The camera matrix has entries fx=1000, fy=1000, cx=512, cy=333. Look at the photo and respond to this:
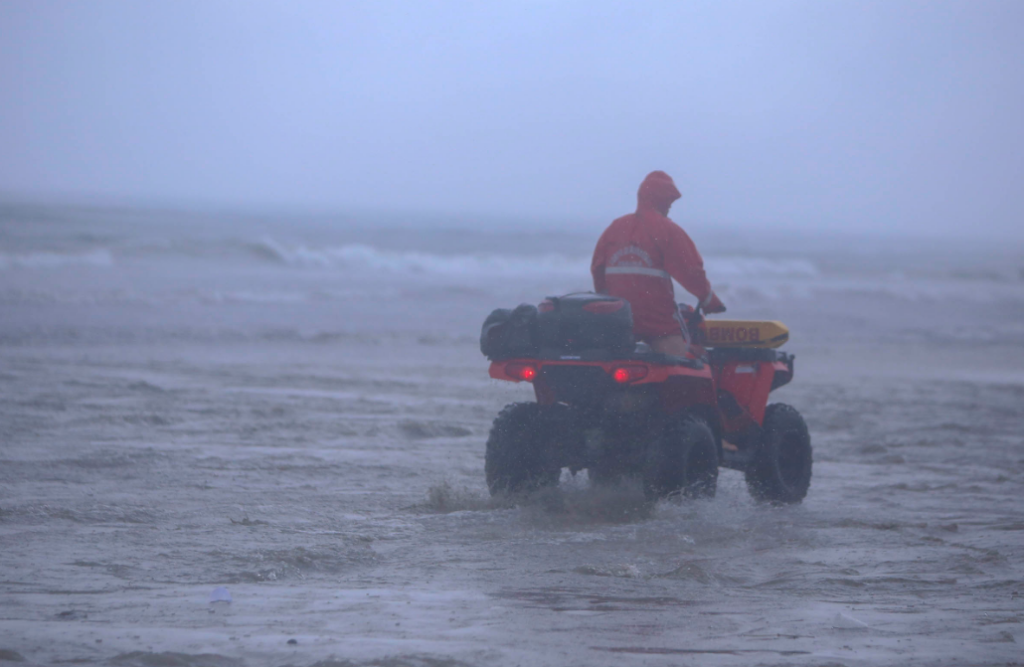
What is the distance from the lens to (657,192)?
5.25 meters

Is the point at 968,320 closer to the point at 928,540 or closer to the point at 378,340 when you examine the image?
the point at 378,340

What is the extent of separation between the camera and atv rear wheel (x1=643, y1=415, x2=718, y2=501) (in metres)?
4.94

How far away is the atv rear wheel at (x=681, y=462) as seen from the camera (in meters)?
4.94

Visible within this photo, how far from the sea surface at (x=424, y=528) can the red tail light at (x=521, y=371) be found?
698mm

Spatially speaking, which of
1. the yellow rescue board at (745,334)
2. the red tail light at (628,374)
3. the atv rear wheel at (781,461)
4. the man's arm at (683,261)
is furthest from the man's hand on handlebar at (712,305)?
the atv rear wheel at (781,461)

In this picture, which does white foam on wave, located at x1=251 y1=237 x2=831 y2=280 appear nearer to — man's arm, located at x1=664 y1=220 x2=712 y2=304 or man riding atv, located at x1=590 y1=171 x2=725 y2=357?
man riding atv, located at x1=590 y1=171 x2=725 y2=357

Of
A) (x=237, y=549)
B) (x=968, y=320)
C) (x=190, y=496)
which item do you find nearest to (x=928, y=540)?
(x=237, y=549)

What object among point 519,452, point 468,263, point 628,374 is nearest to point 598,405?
point 628,374

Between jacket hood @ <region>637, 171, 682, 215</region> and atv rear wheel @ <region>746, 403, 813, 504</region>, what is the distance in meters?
1.49

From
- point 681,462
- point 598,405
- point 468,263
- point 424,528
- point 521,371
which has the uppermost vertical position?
point 468,263

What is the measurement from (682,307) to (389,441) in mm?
2610

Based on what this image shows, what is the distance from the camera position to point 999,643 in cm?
336

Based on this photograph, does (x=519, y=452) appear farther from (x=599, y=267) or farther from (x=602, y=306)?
(x=599, y=267)

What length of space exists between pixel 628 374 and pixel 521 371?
1.85ft
